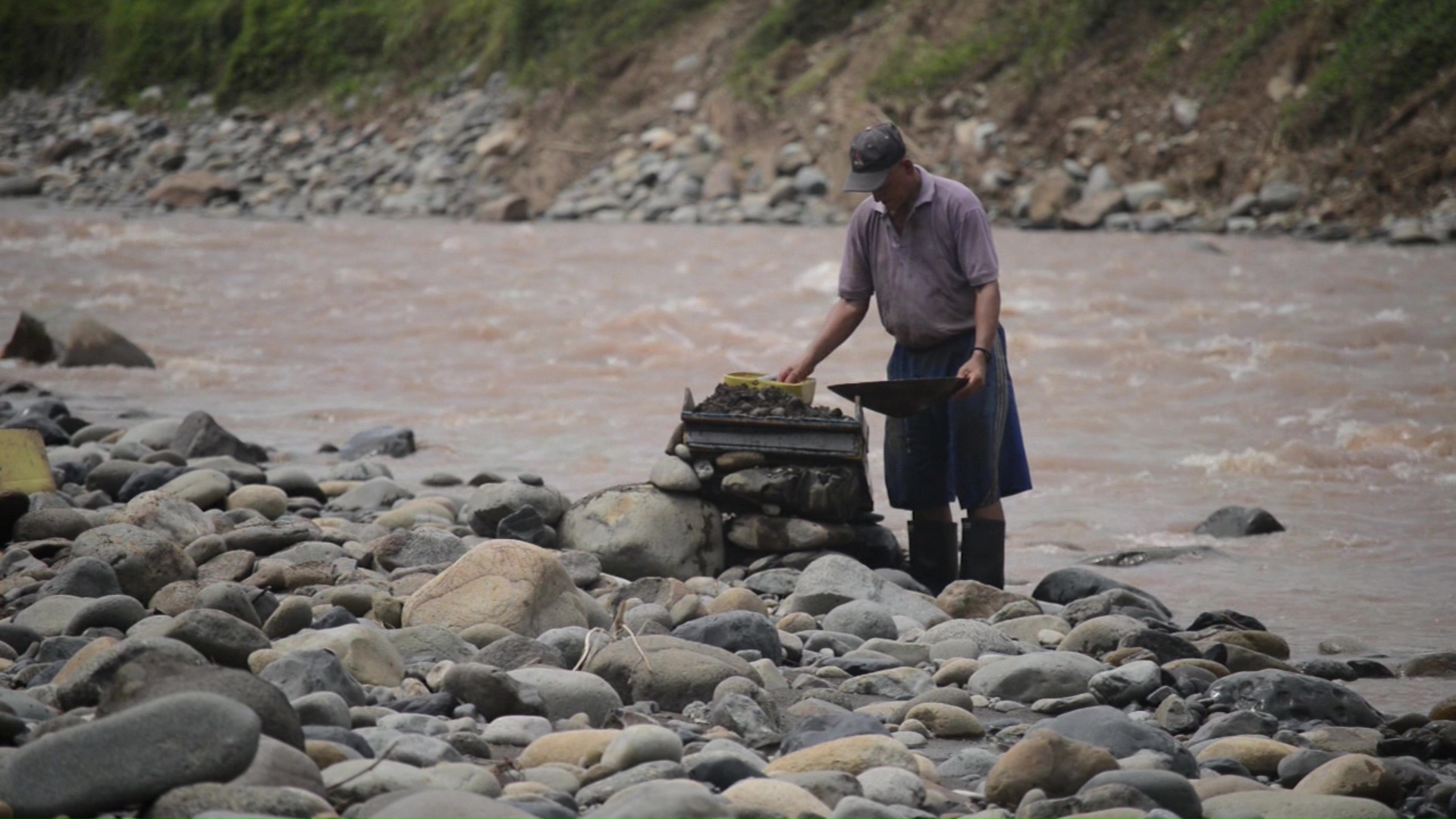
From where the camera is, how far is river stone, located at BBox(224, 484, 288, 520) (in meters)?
6.38

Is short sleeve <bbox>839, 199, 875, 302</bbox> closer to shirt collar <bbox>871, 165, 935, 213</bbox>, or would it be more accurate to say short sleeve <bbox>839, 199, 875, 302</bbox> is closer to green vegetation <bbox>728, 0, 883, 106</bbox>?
shirt collar <bbox>871, 165, 935, 213</bbox>

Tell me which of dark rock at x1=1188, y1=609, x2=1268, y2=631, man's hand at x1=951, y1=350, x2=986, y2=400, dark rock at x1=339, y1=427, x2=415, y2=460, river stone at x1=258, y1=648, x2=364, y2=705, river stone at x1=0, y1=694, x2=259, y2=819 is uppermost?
man's hand at x1=951, y1=350, x2=986, y2=400

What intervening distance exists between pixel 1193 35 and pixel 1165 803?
71.6ft

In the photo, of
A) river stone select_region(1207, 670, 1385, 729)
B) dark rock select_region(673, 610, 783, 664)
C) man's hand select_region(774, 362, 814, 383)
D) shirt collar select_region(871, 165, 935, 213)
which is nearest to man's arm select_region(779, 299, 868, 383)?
man's hand select_region(774, 362, 814, 383)

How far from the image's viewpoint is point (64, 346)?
11938 millimetres

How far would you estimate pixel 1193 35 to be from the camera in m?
23.2

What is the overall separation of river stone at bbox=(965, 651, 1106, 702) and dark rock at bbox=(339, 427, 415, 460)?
526 centimetres

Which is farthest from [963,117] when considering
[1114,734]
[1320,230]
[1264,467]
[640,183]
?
[1114,734]

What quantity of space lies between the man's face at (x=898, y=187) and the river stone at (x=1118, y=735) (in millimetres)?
2121

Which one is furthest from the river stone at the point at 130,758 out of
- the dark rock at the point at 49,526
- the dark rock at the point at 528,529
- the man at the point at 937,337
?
the man at the point at 937,337

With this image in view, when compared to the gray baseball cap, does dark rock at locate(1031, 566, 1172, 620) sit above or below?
below

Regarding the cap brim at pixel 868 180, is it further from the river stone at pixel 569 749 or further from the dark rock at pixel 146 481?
the dark rock at pixel 146 481

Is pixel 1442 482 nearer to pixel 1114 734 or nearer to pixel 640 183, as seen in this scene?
pixel 1114 734

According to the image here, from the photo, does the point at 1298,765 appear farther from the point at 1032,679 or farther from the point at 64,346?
the point at 64,346
